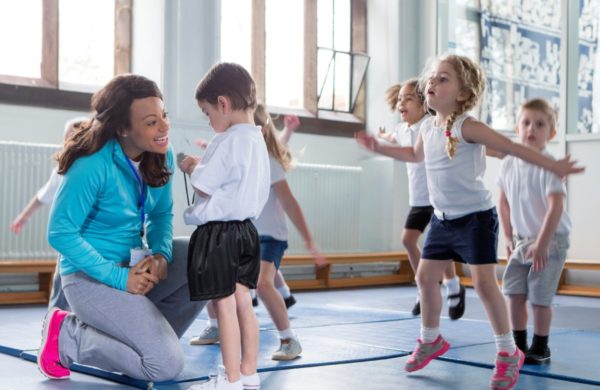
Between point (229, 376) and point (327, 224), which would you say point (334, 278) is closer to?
point (327, 224)

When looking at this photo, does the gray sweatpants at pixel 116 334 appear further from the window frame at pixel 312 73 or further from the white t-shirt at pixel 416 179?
the window frame at pixel 312 73

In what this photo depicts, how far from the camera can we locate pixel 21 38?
550 cm

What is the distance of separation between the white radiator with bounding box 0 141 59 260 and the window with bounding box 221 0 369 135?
6.27ft

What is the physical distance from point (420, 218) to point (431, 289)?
1.72 metres

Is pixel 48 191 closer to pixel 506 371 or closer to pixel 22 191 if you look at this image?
pixel 22 191

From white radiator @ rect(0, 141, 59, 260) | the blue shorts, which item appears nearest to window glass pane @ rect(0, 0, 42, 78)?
white radiator @ rect(0, 141, 59, 260)

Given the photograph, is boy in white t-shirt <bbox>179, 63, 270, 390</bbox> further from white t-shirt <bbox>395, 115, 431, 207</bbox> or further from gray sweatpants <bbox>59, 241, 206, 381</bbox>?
white t-shirt <bbox>395, 115, 431, 207</bbox>

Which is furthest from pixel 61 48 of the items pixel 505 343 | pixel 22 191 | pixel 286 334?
pixel 505 343

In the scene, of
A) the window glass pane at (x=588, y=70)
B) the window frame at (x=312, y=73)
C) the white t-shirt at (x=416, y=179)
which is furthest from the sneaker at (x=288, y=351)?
the window glass pane at (x=588, y=70)

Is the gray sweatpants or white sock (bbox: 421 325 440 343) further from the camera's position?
white sock (bbox: 421 325 440 343)

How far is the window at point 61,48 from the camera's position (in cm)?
541

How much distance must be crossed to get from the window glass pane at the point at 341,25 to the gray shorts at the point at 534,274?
14.4ft

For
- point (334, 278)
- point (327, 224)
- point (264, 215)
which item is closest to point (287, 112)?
point (327, 224)

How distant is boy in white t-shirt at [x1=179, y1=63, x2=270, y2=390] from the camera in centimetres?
228
